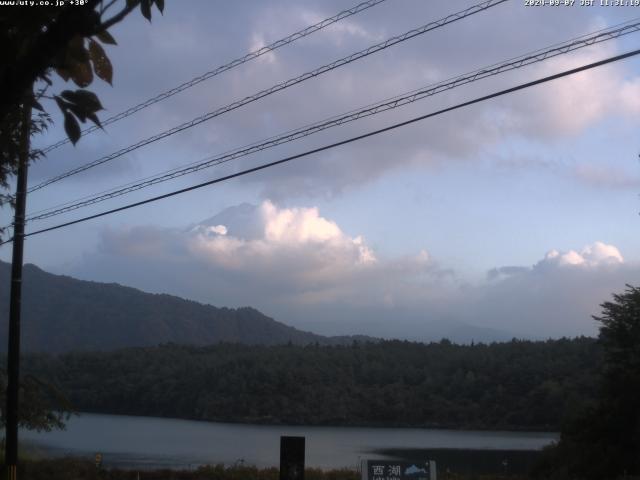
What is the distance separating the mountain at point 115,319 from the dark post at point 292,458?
113 m

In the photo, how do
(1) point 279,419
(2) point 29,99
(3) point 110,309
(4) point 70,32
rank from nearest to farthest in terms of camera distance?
(4) point 70,32 → (2) point 29,99 → (1) point 279,419 → (3) point 110,309

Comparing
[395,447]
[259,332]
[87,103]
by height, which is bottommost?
[395,447]

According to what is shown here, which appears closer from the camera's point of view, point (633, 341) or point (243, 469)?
point (243, 469)

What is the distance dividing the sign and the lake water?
21021 mm

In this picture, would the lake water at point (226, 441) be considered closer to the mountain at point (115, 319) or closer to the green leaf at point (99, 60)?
the green leaf at point (99, 60)

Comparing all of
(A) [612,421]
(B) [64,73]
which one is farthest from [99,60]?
(A) [612,421]

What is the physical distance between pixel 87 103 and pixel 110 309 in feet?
531

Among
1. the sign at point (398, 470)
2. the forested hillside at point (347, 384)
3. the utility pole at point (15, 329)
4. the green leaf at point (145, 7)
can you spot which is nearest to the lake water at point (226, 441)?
the forested hillside at point (347, 384)

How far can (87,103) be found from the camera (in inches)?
167

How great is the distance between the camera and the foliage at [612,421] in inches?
1199

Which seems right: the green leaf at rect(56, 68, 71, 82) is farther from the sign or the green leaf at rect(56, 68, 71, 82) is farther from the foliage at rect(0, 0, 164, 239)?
the sign

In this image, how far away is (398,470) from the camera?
44.0ft

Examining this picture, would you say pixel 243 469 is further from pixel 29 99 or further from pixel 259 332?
pixel 259 332

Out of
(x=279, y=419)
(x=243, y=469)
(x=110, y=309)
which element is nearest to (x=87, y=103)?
(x=243, y=469)
